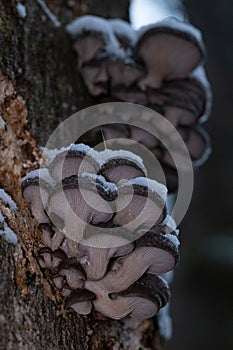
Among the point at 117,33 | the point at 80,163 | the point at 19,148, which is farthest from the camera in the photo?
the point at 117,33

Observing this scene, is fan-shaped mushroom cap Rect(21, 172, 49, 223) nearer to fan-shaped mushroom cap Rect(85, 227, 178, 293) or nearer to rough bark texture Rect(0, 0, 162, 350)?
rough bark texture Rect(0, 0, 162, 350)

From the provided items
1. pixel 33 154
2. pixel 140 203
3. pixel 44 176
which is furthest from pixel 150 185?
pixel 33 154

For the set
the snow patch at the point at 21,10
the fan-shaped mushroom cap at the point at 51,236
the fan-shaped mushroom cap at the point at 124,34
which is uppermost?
the snow patch at the point at 21,10

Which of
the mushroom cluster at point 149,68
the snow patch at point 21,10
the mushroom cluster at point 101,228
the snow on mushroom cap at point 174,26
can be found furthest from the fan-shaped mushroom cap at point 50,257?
the snow on mushroom cap at point 174,26

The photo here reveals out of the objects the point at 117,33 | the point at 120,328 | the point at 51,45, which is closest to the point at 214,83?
the point at 117,33

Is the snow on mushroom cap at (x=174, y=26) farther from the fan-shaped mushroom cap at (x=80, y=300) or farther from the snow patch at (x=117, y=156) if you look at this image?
the fan-shaped mushroom cap at (x=80, y=300)

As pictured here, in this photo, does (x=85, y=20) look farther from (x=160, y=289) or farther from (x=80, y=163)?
(x=160, y=289)
